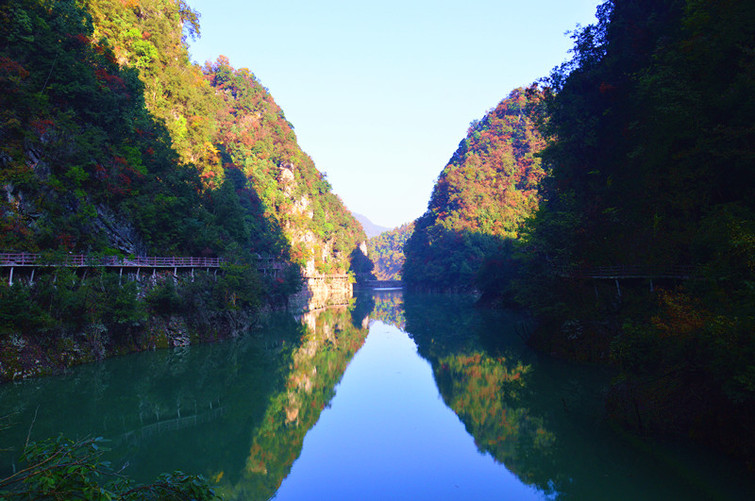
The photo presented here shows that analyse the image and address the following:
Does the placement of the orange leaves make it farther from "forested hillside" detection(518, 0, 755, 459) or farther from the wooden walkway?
the wooden walkway

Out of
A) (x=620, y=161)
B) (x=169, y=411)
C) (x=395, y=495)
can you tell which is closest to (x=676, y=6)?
(x=620, y=161)

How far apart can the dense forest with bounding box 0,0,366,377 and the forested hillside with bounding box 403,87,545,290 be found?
140 ft

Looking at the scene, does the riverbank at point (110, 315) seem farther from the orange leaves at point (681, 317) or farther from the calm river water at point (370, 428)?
the orange leaves at point (681, 317)

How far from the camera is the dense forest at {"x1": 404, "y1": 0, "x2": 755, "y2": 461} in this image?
12656 mm

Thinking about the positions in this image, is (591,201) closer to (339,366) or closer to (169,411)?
(339,366)

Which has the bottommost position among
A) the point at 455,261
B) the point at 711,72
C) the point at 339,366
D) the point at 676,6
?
the point at 339,366

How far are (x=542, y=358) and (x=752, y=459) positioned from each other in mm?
15353

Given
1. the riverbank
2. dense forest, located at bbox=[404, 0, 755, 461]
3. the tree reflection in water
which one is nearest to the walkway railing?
the riverbank

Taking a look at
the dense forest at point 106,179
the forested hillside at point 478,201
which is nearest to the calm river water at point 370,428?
the dense forest at point 106,179

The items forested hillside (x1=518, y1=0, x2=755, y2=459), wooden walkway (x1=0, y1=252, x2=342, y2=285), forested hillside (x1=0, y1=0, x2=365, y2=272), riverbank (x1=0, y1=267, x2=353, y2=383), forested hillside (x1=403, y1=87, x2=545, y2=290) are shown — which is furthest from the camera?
forested hillside (x1=403, y1=87, x2=545, y2=290)

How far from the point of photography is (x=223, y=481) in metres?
12.5

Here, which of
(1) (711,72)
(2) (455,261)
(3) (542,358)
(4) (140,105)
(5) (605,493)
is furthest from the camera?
(2) (455,261)

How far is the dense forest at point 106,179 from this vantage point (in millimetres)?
24422

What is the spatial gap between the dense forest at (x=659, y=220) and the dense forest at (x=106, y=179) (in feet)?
81.7
